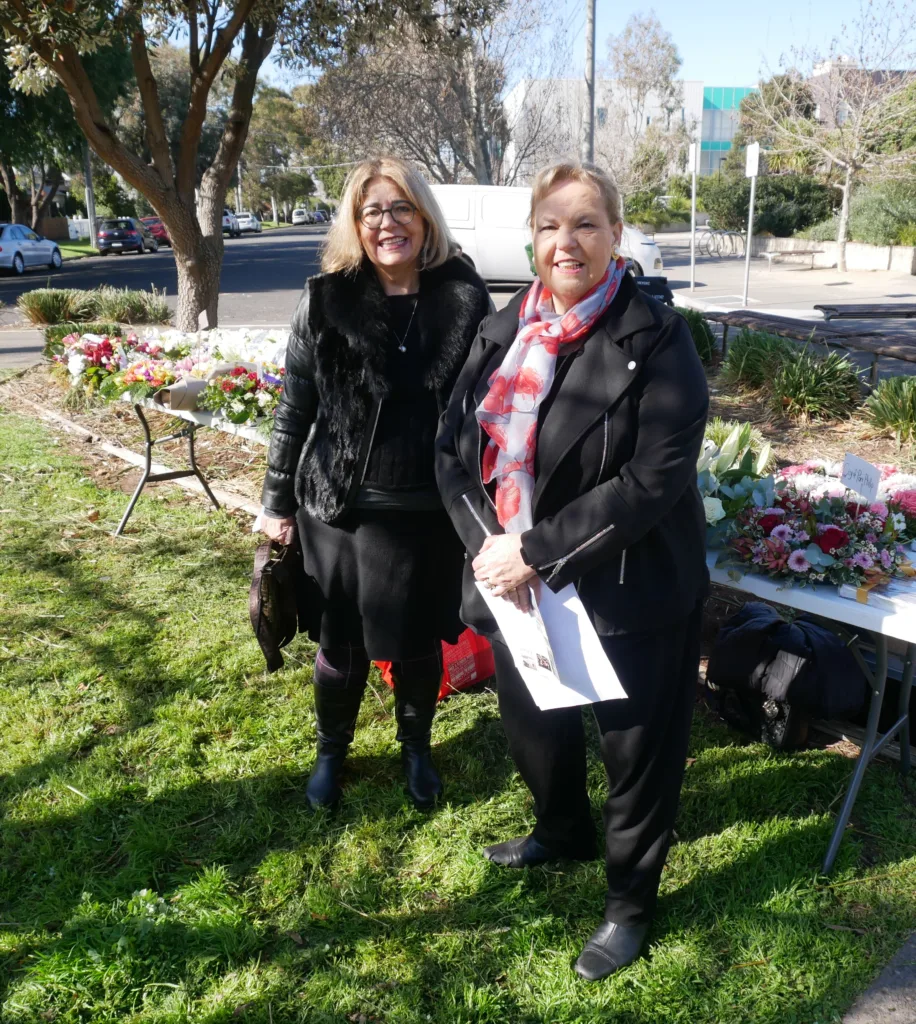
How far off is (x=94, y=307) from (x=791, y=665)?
38.2ft

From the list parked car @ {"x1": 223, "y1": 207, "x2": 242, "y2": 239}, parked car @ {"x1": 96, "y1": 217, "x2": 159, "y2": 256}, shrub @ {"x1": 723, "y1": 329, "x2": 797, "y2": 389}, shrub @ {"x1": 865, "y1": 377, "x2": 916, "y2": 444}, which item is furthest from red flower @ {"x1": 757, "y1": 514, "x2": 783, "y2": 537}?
parked car @ {"x1": 223, "y1": 207, "x2": 242, "y2": 239}

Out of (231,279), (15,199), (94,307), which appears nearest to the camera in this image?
(94,307)

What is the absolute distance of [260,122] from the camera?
209 feet

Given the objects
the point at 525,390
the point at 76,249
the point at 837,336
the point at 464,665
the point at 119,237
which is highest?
the point at 119,237

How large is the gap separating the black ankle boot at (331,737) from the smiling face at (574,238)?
1.47 meters

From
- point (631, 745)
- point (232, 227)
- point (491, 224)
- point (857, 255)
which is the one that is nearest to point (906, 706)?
point (631, 745)

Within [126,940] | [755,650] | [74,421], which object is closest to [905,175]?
[74,421]

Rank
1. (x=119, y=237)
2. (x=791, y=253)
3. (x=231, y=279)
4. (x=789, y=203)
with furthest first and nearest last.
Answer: (x=119, y=237), (x=789, y=203), (x=791, y=253), (x=231, y=279)

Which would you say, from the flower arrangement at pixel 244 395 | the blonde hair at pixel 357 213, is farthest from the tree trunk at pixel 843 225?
the blonde hair at pixel 357 213

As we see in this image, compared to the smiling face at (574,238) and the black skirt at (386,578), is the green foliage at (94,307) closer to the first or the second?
the black skirt at (386,578)

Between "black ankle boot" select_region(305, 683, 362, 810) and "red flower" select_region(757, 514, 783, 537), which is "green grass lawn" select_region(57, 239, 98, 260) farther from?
"red flower" select_region(757, 514, 783, 537)

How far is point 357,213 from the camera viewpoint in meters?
2.42

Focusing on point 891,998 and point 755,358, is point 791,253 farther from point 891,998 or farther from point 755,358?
point 891,998

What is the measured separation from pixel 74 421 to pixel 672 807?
739cm
